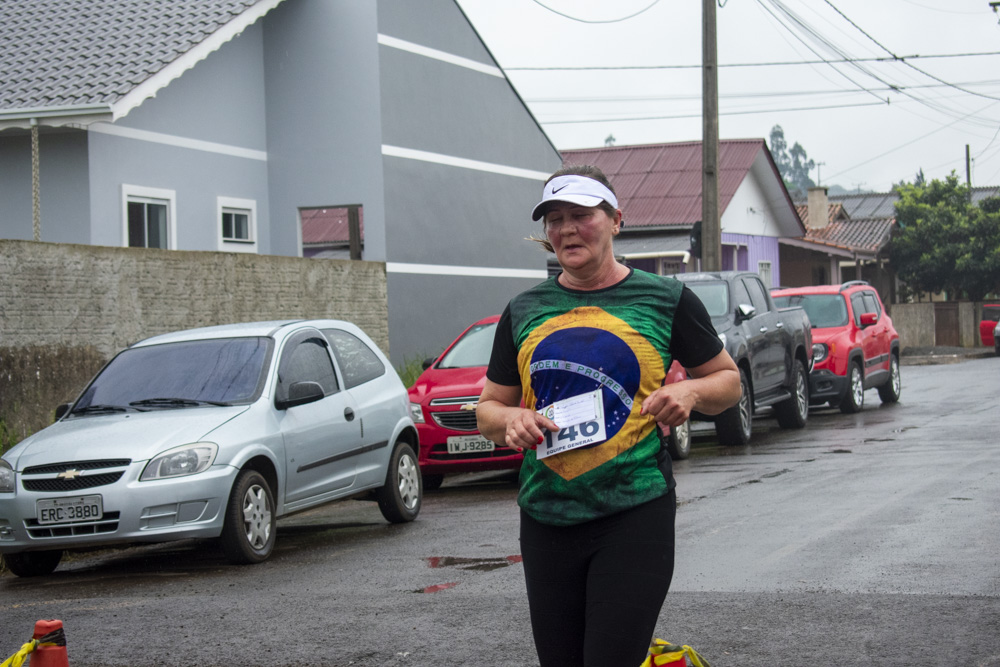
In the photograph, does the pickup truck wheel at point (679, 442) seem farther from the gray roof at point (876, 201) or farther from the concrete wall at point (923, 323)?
the gray roof at point (876, 201)

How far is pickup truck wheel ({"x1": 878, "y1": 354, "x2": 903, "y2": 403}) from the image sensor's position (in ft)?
68.4

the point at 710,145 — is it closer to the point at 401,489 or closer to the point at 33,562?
the point at 401,489

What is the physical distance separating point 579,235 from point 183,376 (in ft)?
21.7

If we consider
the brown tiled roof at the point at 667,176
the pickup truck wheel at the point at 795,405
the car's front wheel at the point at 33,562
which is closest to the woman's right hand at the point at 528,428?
the car's front wheel at the point at 33,562

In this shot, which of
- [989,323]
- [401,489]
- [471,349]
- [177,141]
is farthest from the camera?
[989,323]

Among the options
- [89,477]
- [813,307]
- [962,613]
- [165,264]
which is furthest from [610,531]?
[813,307]

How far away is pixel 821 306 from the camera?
19.9m

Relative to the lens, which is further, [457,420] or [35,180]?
[35,180]

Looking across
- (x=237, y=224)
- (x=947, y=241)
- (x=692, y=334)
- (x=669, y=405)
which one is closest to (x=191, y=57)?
(x=237, y=224)

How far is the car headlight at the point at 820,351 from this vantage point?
1875 centimetres

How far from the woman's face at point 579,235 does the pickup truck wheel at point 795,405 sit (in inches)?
556

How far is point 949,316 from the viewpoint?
4341cm

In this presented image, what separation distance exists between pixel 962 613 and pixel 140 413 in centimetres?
565

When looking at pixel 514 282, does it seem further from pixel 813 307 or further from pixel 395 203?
pixel 813 307
